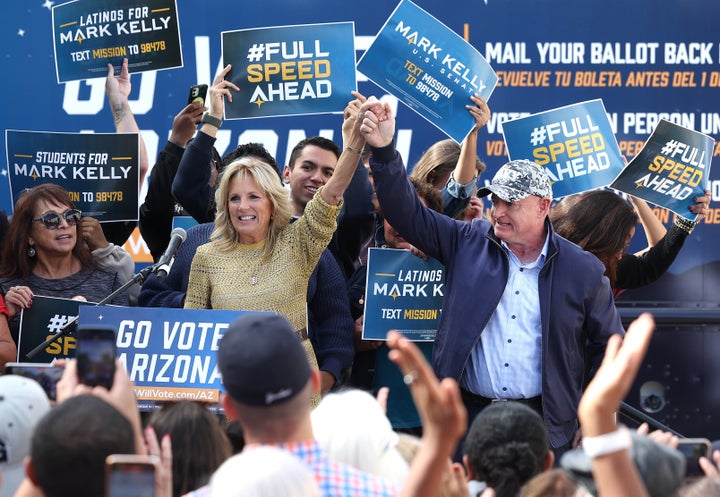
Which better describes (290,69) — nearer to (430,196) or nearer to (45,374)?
(430,196)

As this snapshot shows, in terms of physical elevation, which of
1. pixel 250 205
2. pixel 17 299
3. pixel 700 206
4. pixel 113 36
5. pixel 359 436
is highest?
pixel 113 36

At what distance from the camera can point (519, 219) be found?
198 inches

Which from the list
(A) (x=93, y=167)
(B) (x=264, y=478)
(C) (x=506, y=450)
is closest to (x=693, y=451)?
(C) (x=506, y=450)

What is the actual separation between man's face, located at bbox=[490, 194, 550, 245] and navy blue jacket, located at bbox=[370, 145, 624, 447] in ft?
0.20

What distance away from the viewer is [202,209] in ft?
18.8

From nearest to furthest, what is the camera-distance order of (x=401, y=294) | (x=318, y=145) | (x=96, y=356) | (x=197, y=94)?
(x=96, y=356) → (x=401, y=294) → (x=318, y=145) → (x=197, y=94)

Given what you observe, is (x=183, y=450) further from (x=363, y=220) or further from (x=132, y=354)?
(x=363, y=220)

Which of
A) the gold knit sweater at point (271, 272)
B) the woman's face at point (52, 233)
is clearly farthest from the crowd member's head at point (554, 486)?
the woman's face at point (52, 233)

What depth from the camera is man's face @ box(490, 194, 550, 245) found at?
5027 mm

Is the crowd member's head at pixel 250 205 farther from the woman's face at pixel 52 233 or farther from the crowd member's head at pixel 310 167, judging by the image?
the woman's face at pixel 52 233

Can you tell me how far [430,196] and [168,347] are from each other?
1.57 m

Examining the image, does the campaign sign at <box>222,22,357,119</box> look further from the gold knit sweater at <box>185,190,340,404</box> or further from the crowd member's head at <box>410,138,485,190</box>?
the gold knit sweater at <box>185,190,340,404</box>

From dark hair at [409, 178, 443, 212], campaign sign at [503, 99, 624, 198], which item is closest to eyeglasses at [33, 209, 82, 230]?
dark hair at [409, 178, 443, 212]

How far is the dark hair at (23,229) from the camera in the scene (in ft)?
18.2
